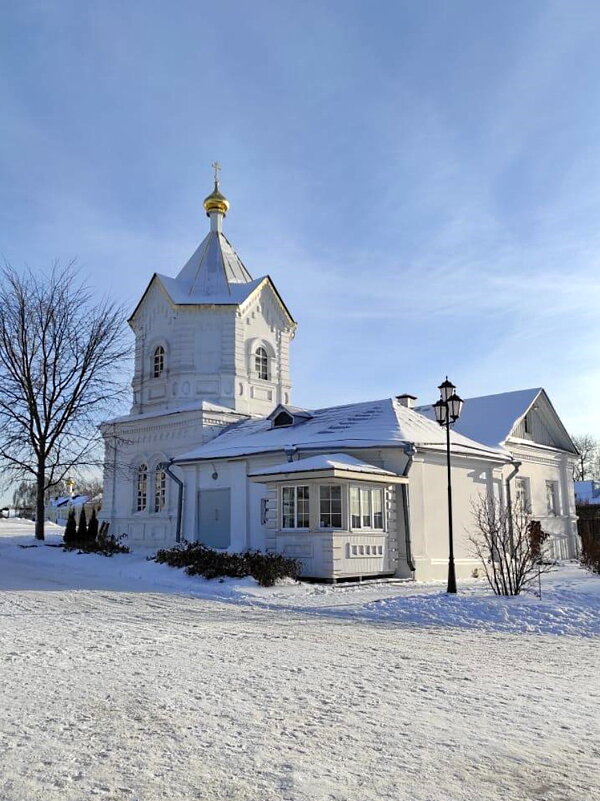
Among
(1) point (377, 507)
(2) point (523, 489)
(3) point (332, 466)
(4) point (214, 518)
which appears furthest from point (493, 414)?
(3) point (332, 466)

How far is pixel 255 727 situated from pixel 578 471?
248 feet

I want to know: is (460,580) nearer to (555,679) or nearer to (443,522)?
(443,522)

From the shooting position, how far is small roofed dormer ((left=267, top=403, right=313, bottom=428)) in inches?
856

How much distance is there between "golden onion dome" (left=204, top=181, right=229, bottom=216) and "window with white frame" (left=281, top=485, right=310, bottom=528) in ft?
55.9

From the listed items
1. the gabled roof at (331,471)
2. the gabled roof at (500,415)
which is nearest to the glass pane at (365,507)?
the gabled roof at (331,471)

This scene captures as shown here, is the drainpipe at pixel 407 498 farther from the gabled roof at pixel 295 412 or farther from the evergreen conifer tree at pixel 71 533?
the evergreen conifer tree at pixel 71 533

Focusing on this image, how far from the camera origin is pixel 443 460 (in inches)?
763

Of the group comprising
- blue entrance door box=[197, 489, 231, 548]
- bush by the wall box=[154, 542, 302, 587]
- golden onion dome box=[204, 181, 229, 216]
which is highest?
golden onion dome box=[204, 181, 229, 216]

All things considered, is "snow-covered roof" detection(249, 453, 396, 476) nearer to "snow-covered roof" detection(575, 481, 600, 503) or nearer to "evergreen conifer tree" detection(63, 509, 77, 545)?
"evergreen conifer tree" detection(63, 509, 77, 545)

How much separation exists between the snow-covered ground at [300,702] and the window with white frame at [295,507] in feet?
16.6

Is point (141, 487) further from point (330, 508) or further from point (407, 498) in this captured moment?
point (407, 498)

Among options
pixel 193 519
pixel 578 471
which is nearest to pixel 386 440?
pixel 193 519

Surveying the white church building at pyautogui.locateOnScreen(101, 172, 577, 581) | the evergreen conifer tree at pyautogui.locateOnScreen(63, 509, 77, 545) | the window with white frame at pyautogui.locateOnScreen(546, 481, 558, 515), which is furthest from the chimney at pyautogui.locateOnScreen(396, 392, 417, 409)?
the evergreen conifer tree at pyautogui.locateOnScreen(63, 509, 77, 545)

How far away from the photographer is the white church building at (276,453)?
55.0 feet
